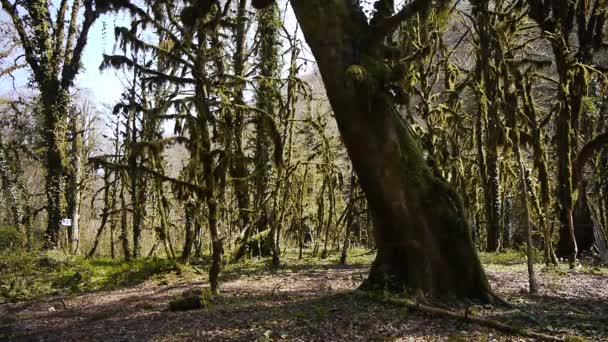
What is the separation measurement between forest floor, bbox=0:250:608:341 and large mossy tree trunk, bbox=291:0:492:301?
563 mm

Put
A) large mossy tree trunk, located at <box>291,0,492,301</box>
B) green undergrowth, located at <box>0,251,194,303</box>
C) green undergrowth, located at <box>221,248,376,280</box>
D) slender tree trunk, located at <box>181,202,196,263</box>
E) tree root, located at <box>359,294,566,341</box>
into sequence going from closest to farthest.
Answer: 1. tree root, located at <box>359,294,566,341</box>
2. large mossy tree trunk, located at <box>291,0,492,301</box>
3. green undergrowth, located at <box>0,251,194,303</box>
4. green undergrowth, located at <box>221,248,376,280</box>
5. slender tree trunk, located at <box>181,202,196,263</box>

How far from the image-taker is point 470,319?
15.7 ft

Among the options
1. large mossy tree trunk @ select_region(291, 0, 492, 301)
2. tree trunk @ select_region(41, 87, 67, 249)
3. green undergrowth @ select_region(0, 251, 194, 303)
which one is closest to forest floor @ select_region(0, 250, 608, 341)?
green undergrowth @ select_region(0, 251, 194, 303)

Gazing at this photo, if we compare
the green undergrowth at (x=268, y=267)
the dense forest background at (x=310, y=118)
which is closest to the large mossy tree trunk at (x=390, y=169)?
the dense forest background at (x=310, y=118)

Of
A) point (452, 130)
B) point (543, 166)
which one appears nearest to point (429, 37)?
point (452, 130)

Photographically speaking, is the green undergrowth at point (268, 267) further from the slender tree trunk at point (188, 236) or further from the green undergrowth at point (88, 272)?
the slender tree trunk at point (188, 236)

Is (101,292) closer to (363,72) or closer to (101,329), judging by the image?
(101,329)

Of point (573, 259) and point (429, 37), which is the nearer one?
point (573, 259)

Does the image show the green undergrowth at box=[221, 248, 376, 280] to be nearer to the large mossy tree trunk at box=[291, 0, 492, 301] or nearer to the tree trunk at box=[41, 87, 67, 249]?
the large mossy tree trunk at box=[291, 0, 492, 301]

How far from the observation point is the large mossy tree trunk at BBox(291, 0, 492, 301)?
5.66 metres

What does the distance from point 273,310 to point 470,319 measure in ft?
8.10

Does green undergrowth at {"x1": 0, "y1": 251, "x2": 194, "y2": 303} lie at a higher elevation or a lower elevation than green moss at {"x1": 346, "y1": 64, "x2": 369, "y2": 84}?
lower

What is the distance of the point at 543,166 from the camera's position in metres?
8.74

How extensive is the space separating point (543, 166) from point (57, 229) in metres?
13.8
